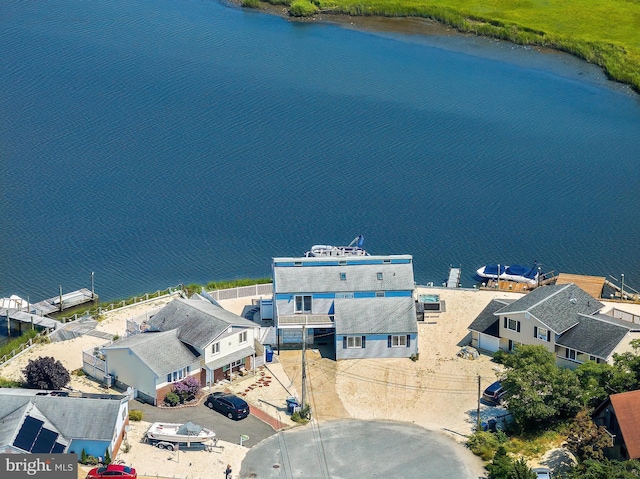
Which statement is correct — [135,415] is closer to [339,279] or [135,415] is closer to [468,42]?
[339,279]

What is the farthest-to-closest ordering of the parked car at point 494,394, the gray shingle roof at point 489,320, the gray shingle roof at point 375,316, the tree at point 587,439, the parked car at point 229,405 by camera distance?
the gray shingle roof at point 489,320
the gray shingle roof at point 375,316
the parked car at point 494,394
the parked car at point 229,405
the tree at point 587,439

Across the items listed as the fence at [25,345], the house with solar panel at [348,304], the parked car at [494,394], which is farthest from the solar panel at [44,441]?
the parked car at [494,394]

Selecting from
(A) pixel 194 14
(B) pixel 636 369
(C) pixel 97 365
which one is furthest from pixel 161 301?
(A) pixel 194 14

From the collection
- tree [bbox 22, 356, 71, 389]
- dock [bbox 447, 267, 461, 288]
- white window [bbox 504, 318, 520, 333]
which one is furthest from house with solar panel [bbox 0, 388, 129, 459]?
dock [bbox 447, 267, 461, 288]

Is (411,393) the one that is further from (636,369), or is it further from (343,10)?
(343,10)

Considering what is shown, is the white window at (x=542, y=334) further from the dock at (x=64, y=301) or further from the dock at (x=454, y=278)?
the dock at (x=64, y=301)

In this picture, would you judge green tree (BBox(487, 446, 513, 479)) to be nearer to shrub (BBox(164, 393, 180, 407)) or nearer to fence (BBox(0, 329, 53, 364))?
shrub (BBox(164, 393, 180, 407))

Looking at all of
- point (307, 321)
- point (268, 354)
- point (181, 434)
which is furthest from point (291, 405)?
point (307, 321)
